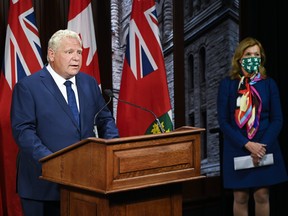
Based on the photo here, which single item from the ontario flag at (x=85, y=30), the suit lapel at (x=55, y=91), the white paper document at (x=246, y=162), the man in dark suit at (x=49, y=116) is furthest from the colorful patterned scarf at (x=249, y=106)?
the suit lapel at (x=55, y=91)

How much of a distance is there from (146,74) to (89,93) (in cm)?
143

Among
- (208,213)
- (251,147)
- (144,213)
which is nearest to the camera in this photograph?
(144,213)

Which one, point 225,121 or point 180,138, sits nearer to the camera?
point 180,138

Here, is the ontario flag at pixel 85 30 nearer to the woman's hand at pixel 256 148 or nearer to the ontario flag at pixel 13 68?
the ontario flag at pixel 13 68

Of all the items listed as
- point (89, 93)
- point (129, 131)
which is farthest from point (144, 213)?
point (129, 131)

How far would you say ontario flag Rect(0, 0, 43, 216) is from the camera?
3.34 metres

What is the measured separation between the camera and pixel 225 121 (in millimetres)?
3541

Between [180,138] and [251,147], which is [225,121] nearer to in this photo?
[251,147]

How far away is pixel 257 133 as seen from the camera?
3512 mm

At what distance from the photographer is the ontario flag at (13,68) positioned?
334 centimetres

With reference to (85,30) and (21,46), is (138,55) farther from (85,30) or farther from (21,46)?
(21,46)

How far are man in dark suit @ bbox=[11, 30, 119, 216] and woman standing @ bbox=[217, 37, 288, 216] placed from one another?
1.28 meters

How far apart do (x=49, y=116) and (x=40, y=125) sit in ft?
0.20

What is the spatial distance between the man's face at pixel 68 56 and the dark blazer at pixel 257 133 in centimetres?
138
